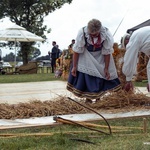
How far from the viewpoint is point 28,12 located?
31734 mm

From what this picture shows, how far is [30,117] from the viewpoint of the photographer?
18.1 feet

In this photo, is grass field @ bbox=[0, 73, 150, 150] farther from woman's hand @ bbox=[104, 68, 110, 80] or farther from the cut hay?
woman's hand @ bbox=[104, 68, 110, 80]

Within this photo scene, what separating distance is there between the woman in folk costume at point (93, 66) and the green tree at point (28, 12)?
25.3m

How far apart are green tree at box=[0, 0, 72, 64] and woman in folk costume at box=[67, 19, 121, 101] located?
83.0ft

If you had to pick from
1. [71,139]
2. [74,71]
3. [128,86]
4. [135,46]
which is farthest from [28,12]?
[71,139]

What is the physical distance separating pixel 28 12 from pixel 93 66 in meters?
25.9

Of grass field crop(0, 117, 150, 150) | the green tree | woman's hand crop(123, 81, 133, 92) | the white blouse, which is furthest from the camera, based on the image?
the green tree

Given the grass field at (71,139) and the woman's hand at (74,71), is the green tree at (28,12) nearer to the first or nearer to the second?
the woman's hand at (74,71)

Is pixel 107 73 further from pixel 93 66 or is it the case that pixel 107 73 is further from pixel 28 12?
pixel 28 12

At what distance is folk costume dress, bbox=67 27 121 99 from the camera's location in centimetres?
636

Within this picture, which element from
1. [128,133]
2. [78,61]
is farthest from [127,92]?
[128,133]

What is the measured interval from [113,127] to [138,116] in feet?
3.01

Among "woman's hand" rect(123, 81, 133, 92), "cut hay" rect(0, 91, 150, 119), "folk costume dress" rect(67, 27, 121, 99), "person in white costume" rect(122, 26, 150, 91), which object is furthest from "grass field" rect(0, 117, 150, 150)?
"folk costume dress" rect(67, 27, 121, 99)

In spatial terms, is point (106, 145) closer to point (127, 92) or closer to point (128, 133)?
point (128, 133)
